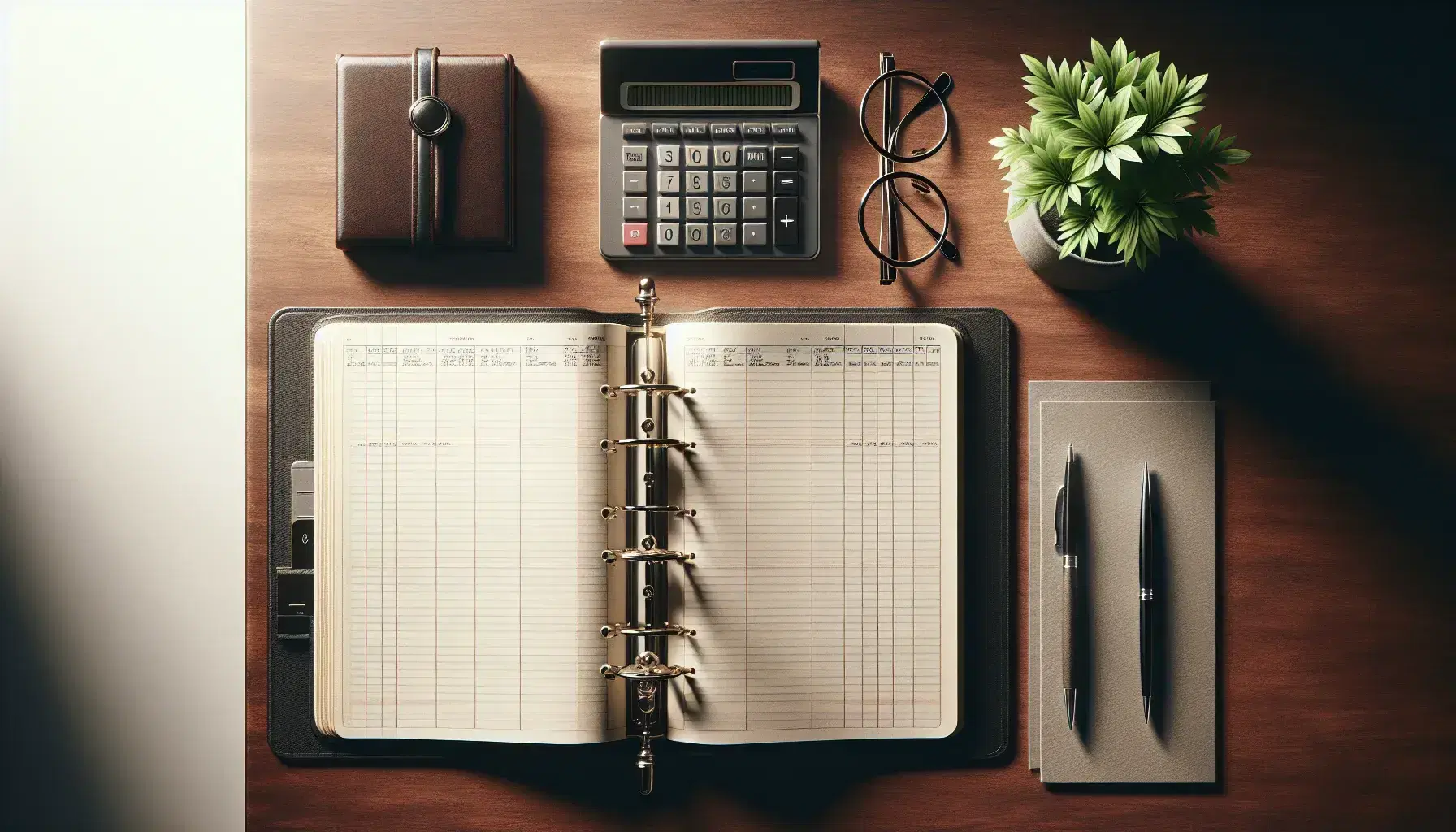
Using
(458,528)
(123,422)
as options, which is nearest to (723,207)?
(458,528)

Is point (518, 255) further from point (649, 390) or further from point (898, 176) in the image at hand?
point (898, 176)

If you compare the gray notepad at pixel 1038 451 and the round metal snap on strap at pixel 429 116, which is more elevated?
the round metal snap on strap at pixel 429 116

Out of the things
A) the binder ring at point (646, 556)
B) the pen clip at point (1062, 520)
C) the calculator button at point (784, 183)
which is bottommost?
the binder ring at point (646, 556)

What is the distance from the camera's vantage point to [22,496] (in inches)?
29.7

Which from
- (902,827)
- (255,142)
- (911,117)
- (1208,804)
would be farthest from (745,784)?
(255,142)

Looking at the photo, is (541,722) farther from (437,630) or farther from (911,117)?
(911,117)

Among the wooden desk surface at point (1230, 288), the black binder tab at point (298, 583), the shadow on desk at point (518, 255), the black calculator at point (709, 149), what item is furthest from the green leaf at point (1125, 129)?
the black binder tab at point (298, 583)

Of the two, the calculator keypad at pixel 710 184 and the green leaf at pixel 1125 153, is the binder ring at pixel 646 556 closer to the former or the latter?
the calculator keypad at pixel 710 184

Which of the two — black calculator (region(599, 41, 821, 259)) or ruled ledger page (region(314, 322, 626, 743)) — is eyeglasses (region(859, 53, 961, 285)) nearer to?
black calculator (region(599, 41, 821, 259))

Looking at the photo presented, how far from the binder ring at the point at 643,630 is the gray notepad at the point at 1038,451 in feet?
1.06

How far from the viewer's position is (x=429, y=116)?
710 millimetres

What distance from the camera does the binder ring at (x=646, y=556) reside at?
679 millimetres

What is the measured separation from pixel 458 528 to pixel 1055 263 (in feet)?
1.94

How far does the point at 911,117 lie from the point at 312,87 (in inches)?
22.8
